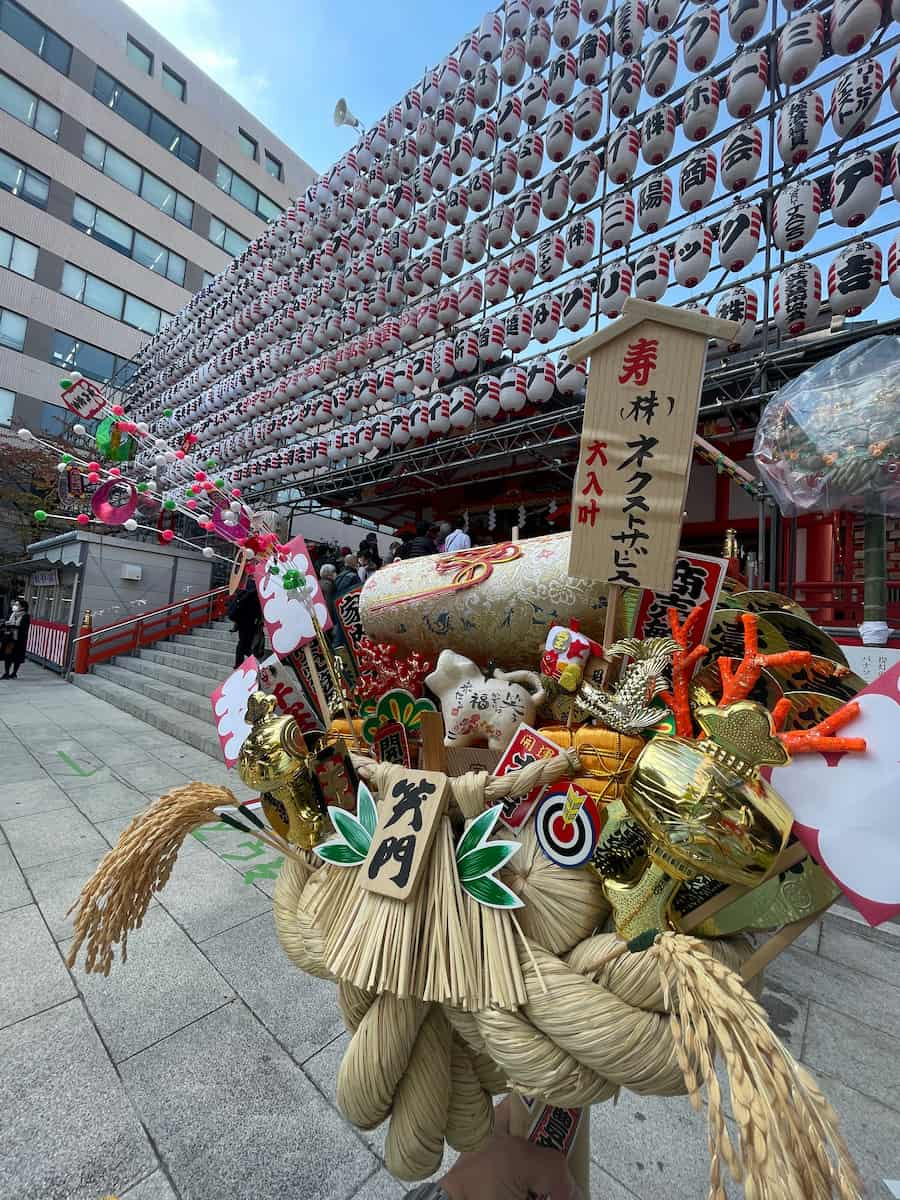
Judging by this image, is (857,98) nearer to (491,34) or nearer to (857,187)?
(857,187)

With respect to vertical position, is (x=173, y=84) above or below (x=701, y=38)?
above

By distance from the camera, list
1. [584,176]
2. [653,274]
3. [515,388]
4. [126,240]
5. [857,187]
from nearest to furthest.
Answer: [857,187] < [653,274] < [584,176] < [515,388] < [126,240]

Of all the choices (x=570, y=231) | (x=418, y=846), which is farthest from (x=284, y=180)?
(x=418, y=846)

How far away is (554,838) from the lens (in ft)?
2.31

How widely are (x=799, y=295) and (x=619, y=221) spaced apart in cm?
216

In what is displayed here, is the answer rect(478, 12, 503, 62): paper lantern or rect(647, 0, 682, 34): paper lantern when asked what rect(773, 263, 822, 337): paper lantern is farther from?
rect(478, 12, 503, 62): paper lantern

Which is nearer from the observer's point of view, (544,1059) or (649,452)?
(544,1059)

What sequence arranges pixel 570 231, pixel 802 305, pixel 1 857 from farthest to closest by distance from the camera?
pixel 570 231, pixel 802 305, pixel 1 857

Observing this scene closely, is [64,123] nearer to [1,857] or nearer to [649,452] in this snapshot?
[1,857]

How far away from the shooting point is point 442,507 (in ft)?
35.3

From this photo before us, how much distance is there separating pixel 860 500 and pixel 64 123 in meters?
23.2

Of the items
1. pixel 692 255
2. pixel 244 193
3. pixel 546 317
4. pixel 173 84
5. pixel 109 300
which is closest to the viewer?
pixel 692 255

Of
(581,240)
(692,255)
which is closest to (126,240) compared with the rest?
(581,240)

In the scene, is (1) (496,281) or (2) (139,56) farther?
(2) (139,56)
